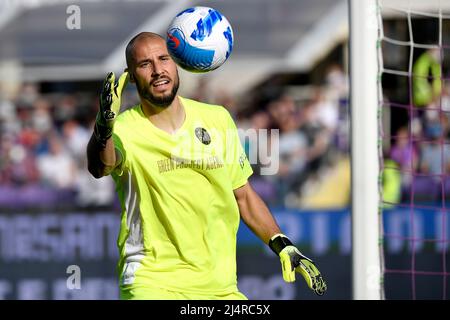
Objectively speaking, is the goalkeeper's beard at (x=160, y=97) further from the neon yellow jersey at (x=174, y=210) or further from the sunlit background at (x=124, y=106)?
the sunlit background at (x=124, y=106)

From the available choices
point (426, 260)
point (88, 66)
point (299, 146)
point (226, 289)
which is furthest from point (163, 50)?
point (88, 66)

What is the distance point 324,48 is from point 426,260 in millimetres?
7421

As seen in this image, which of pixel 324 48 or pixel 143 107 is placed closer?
pixel 143 107

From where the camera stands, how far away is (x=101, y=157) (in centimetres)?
580

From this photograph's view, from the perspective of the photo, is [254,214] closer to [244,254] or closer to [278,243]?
[278,243]

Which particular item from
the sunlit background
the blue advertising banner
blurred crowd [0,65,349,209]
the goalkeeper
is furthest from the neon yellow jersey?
blurred crowd [0,65,349,209]

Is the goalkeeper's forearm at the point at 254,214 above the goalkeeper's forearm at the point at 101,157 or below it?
below

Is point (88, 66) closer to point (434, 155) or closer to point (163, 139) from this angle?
point (434, 155)

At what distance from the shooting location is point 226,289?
616cm

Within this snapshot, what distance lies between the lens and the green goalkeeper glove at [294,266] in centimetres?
606

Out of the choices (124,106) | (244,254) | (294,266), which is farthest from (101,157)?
(124,106)

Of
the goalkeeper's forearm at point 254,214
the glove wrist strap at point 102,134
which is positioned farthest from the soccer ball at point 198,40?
the goalkeeper's forearm at point 254,214

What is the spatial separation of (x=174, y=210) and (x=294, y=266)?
83cm
